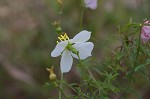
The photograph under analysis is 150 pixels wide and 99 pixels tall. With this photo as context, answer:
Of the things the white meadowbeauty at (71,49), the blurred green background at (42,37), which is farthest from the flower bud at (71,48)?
the blurred green background at (42,37)

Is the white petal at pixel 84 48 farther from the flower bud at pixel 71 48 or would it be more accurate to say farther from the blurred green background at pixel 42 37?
the blurred green background at pixel 42 37

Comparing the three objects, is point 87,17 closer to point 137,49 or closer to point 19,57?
point 19,57

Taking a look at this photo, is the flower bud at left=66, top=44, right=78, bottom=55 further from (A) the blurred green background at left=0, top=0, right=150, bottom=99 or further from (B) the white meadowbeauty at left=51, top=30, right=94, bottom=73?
(A) the blurred green background at left=0, top=0, right=150, bottom=99

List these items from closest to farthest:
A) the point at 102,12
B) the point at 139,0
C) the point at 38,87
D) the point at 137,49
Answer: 1. the point at 137,49
2. the point at 38,87
3. the point at 139,0
4. the point at 102,12

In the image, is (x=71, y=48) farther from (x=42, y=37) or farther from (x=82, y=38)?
(x=42, y=37)

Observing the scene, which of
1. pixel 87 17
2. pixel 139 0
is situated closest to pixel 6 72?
pixel 87 17
